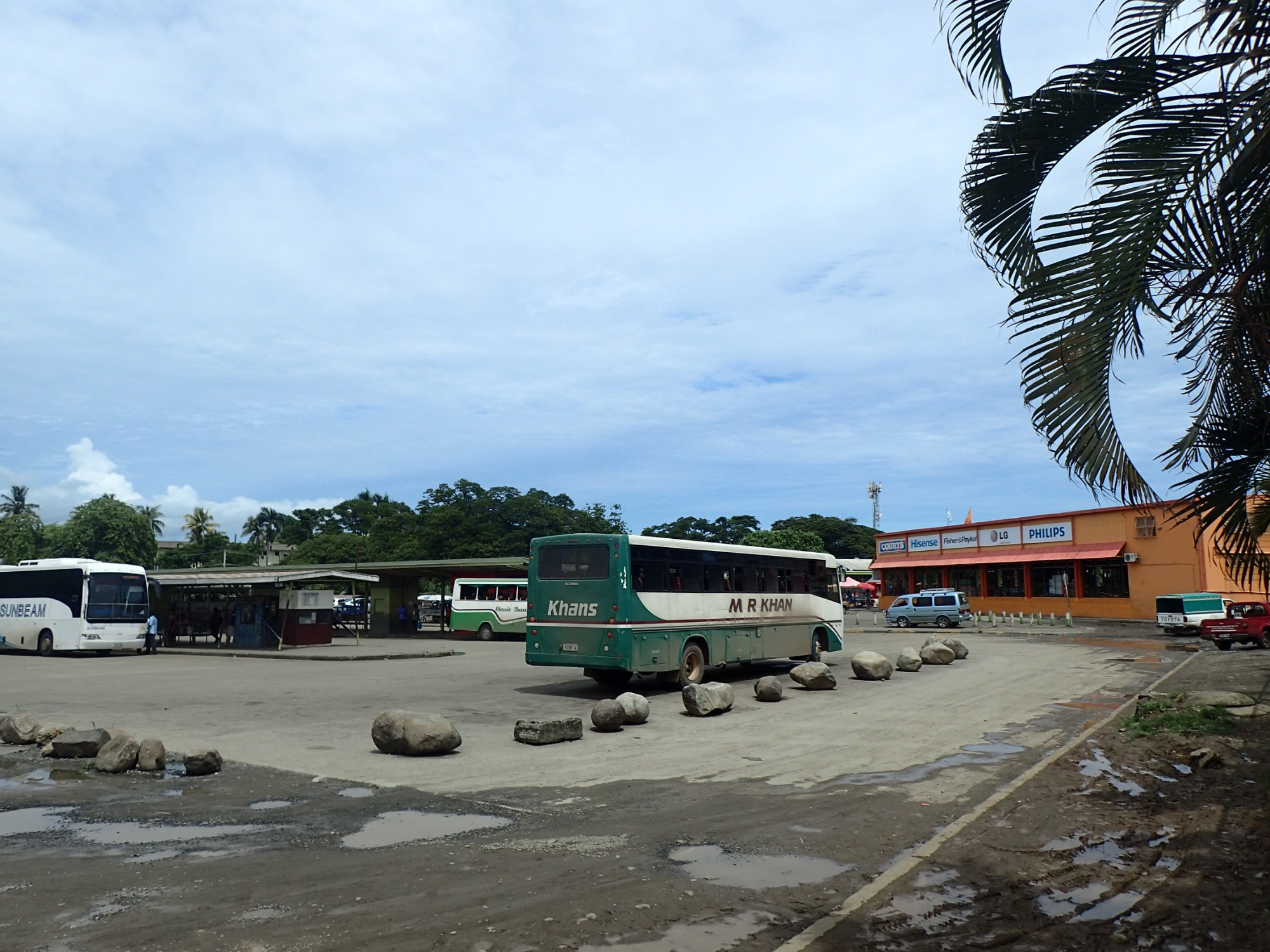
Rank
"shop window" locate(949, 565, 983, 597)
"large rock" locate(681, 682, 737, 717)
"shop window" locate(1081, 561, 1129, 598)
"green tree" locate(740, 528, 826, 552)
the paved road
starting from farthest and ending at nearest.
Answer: "green tree" locate(740, 528, 826, 552) < "shop window" locate(949, 565, 983, 597) < "shop window" locate(1081, 561, 1129, 598) < "large rock" locate(681, 682, 737, 717) < the paved road

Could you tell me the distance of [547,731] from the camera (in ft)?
37.8

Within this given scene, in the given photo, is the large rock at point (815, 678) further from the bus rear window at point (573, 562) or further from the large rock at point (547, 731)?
the large rock at point (547, 731)

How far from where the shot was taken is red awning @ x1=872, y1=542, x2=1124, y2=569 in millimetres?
46406

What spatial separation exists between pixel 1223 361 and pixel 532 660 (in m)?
14.0

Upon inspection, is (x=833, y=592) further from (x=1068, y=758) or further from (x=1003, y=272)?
(x=1003, y=272)

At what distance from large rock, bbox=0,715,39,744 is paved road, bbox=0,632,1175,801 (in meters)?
1.15

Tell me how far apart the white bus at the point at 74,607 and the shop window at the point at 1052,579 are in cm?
4314

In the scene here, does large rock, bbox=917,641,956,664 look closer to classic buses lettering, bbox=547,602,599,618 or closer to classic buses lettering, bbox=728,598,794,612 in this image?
classic buses lettering, bbox=728,598,794,612

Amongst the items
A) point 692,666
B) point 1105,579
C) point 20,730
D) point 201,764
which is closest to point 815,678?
point 692,666

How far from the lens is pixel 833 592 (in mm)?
23734

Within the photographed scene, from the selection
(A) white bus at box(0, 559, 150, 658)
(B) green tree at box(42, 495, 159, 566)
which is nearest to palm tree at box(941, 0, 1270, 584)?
(A) white bus at box(0, 559, 150, 658)

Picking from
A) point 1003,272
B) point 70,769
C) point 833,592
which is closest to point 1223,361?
point 1003,272

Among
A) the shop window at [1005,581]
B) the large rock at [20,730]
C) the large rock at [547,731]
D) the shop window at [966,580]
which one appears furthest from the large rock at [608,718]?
the shop window at [966,580]

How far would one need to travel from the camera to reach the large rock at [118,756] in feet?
31.4
